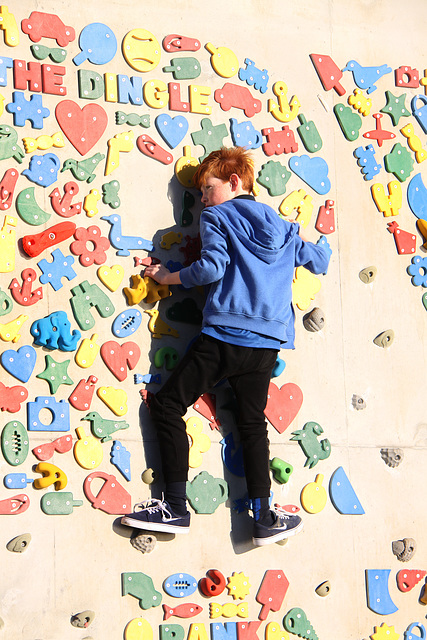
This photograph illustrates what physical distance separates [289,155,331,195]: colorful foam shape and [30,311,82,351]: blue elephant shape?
1296 millimetres

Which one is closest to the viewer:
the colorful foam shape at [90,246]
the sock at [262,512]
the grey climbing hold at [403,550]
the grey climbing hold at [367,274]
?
the sock at [262,512]

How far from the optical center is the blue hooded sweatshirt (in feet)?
11.6

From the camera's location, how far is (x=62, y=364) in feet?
11.7

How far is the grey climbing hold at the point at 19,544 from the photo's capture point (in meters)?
3.32

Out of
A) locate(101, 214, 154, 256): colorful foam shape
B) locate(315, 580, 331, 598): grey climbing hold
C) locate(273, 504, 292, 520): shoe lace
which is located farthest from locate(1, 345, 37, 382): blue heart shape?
locate(315, 580, 331, 598): grey climbing hold

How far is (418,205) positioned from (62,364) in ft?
6.18

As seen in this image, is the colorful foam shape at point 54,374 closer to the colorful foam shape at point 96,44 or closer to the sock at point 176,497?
the sock at point 176,497

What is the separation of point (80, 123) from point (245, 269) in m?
0.95

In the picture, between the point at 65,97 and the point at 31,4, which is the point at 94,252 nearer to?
the point at 65,97

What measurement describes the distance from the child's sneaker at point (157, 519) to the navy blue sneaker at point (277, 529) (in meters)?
0.28

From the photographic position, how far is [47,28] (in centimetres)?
380

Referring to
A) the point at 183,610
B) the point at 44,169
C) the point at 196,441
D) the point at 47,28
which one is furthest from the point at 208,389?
the point at 47,28

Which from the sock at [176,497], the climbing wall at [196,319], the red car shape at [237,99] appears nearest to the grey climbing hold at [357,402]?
the climbing wall at [196,319]

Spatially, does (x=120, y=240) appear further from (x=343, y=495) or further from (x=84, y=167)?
(x=343, y=495)
